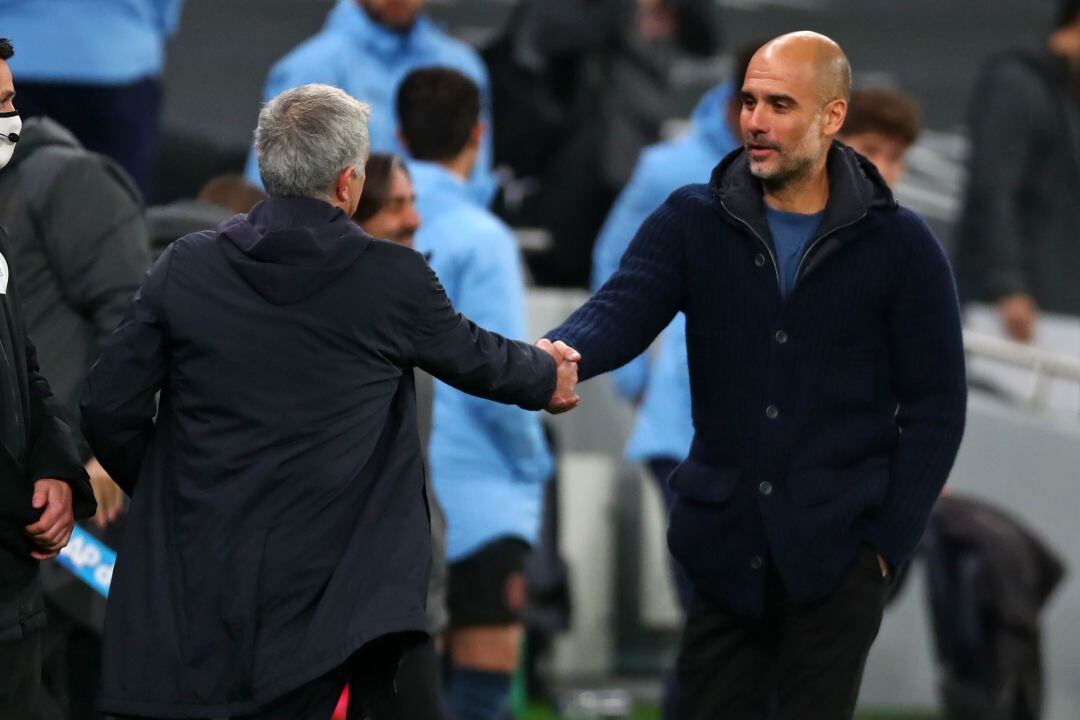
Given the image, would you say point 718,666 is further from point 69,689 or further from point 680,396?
point 680,396

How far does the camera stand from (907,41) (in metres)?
17.9

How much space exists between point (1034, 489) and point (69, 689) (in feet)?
14.7

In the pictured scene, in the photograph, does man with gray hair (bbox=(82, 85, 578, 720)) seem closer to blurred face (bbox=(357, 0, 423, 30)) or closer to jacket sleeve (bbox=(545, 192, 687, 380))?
jacket sleeve (bbox=(545, 192, 687, 380))

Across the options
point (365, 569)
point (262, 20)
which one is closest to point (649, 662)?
point (262, 20)

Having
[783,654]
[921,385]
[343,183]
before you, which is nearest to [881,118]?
[921,385]

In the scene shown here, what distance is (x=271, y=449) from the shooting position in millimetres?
4805

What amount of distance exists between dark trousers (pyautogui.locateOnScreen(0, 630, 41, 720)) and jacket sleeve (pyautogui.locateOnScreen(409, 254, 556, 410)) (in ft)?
3.24

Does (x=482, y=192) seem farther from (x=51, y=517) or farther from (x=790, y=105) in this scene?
(x=51, y=517)

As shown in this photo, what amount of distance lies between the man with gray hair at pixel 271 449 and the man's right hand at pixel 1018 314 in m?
5.22

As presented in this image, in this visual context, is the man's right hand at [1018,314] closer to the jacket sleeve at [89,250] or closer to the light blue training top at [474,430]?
the light blue training top at [474,430]

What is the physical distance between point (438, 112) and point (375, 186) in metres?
1.15

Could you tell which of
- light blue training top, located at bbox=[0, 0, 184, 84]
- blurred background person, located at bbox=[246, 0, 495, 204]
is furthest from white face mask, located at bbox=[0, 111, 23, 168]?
blurred background person, located at bbox=[246, 0, 495, 204]

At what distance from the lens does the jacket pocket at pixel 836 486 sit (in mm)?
5516

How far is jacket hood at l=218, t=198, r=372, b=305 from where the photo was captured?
15.8 ft
